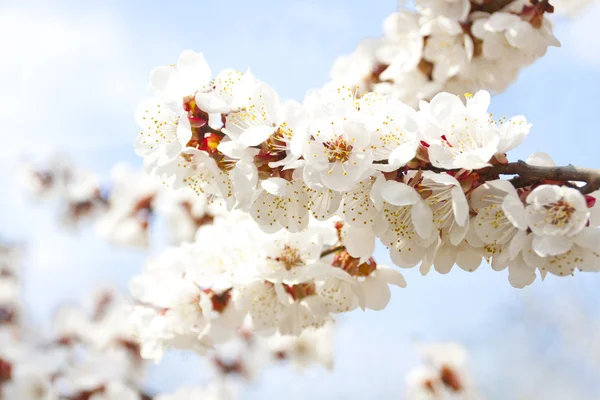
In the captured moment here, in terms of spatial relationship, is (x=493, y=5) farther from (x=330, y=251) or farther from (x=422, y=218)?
(x=422, y=218)

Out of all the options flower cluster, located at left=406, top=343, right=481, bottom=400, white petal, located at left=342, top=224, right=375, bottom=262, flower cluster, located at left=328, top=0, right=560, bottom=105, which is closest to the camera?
white petal, located at left=342, top=224, right=375, bottom=262

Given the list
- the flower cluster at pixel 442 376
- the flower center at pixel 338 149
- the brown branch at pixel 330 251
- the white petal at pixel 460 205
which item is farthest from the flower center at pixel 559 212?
the flower cluster at pixel 442 376

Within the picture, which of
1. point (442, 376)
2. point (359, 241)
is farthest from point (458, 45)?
point (442, 376)

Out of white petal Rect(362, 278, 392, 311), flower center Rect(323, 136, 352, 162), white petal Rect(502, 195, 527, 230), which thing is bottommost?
white petal Rect(362, 278, 392, 311)

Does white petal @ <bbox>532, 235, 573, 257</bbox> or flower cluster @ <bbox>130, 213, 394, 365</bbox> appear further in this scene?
flower cluster @ <bbox>130, 213, 394, 365</bbox>

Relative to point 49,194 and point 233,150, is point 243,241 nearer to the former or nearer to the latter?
point 233,150

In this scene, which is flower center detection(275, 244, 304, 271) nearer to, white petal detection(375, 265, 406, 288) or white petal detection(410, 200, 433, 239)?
white petal detection(375, 265, 406, 288)

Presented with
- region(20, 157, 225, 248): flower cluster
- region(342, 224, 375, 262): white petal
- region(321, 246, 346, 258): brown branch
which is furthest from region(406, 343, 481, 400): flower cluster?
region(342, 224, 375, 262): white petal
